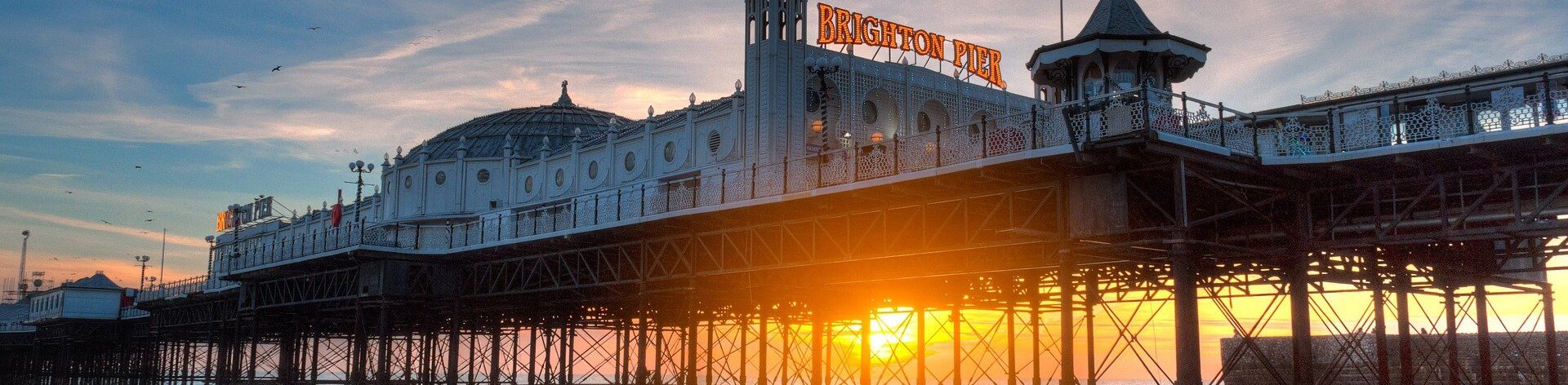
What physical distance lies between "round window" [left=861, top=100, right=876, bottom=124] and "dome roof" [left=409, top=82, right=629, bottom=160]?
2097cm

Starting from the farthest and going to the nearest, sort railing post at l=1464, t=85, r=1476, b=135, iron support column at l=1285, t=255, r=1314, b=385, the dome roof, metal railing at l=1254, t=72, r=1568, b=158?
the dome roof < iron support column at l=1285, t=255, r=1314, b=385 < railing post at l=1464, t=85, r=1476, b=135 < metal railing at l=1254, t=72, r=1568, b=158

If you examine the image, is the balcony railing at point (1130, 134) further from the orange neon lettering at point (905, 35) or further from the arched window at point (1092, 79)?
the orange neon lettering at point (905, 35)

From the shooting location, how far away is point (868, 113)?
145 feet

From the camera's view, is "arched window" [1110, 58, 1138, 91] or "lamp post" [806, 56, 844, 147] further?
"lamp post" [806, 56, 844, 147]

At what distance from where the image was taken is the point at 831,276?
40.7 meters

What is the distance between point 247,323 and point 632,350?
23.5 meters

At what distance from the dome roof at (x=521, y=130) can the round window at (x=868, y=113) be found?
68.8 feet

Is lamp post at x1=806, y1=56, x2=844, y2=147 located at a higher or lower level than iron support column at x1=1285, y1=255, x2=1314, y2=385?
higher

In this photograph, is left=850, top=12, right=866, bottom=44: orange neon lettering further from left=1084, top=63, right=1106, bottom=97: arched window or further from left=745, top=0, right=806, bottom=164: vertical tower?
left=1084, top=63, right=1106, bottom=97: arched window

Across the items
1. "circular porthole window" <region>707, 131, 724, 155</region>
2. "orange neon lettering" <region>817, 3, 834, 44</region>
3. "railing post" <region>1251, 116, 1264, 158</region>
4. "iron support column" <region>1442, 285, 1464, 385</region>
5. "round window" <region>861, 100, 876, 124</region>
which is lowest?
"iron support column" <region>1442, 285, 1464, 385</region>

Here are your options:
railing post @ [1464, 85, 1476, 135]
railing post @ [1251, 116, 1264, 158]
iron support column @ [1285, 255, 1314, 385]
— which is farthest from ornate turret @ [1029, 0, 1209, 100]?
railing post @ [1464, 85, 1476, 135]

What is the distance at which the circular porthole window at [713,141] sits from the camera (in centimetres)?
4450

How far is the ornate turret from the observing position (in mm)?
30891

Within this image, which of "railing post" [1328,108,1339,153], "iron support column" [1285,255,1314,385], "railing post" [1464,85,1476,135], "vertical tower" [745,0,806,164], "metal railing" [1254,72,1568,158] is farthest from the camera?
"vertical tower" [745,0,806,164]
